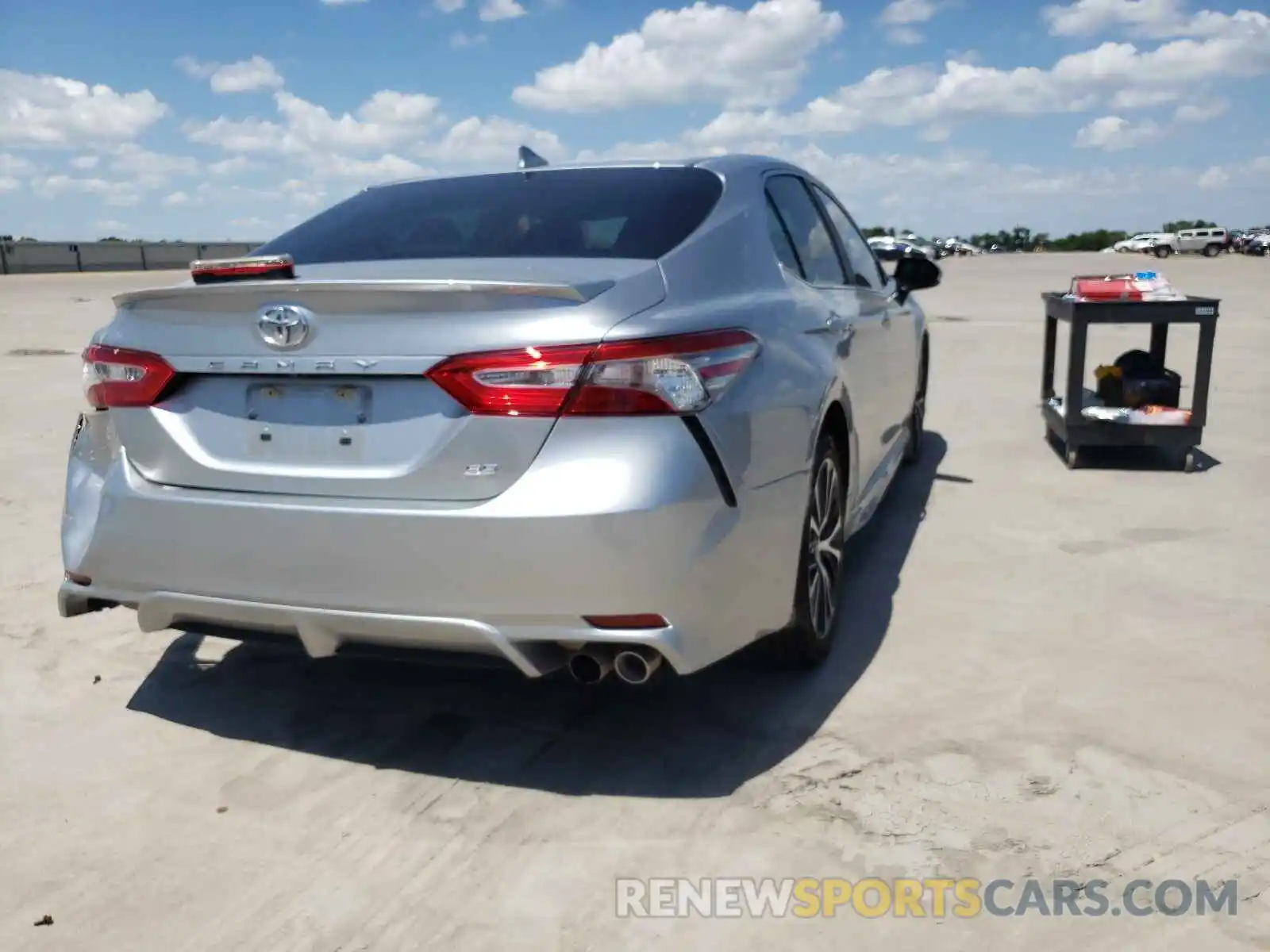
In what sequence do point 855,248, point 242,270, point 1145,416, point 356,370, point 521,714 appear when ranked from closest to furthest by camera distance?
point 356,370 < point 242,270 < point 521,714 < point 855,248 < point 1145,416

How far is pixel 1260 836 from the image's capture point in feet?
8.73

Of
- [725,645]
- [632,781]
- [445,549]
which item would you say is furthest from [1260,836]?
[445,549]

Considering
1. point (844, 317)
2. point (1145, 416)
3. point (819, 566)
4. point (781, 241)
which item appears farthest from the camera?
point (1145, 416)

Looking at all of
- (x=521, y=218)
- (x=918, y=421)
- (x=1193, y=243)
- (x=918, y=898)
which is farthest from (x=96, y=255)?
(x=1193, y=243)

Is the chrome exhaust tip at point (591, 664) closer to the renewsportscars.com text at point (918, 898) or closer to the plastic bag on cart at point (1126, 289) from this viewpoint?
the renewsportscars.com text at point (918, 898)

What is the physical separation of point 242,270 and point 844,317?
7.00 feet

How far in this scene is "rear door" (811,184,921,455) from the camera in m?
4.89

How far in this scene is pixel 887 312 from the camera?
5.09 meters

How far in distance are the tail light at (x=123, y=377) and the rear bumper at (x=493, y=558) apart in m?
0.20

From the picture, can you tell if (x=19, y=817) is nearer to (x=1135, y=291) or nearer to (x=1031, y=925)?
(x=1031, y=925)

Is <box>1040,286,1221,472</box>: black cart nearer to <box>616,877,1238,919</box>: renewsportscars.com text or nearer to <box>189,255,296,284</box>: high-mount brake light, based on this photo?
<box>616,877,1238,919</box>: renewsportscars.com text

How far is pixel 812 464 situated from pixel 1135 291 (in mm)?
3897

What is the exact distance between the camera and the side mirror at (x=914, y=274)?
557 cm

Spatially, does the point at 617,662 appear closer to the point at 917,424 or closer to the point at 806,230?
the point at 806,230
